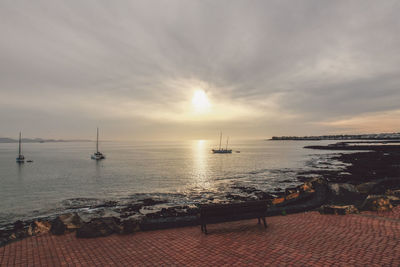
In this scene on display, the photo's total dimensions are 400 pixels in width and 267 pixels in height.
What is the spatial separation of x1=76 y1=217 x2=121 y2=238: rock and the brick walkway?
1.15ft

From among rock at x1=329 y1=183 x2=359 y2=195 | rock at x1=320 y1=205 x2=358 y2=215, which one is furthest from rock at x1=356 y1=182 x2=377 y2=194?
rock at x1=320 y1=205 x2=358 y2=215

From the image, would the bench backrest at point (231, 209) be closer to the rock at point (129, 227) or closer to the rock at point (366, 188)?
the rock at point (129, 227)

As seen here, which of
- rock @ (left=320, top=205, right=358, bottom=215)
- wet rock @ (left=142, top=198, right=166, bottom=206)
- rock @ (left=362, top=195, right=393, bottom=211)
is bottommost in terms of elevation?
wet rock @ (left=142, top=198, right=166, bottom=206)

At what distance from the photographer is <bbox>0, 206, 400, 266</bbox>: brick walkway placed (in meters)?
6.04

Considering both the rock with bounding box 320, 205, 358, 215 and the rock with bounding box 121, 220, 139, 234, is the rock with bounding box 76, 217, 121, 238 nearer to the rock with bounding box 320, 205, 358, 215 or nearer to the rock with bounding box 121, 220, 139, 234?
the rock with bounding box 121, 220, 139, 234

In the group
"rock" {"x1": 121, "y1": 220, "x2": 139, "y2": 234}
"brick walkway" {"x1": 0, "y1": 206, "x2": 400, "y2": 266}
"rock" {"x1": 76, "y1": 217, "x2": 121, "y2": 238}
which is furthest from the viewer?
"rock" {"x1": 121, "y1": 220, "x2": 139, "y2": 234}

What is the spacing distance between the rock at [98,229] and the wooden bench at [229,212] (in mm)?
3325

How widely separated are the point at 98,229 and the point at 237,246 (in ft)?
16.6

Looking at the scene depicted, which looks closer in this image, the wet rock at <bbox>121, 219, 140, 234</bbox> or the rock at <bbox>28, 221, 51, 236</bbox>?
the wet rock at <bbox>121, 219, 140, 234</bbox>

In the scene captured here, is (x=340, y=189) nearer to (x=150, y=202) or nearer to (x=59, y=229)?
(x=59, y=229)

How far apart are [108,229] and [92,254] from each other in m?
1.98

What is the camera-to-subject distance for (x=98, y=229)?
851 cm

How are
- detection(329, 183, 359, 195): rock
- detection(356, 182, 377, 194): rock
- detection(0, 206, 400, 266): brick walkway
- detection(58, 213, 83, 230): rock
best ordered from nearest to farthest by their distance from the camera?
detection(0, 206, 400, 266): brick walkway, detection(58, 213, 83, 230): rock, detection(329, 183, 359, 195): rock, detection(356, 182, 377, 194): rock

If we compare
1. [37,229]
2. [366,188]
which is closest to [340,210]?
[366,188]
